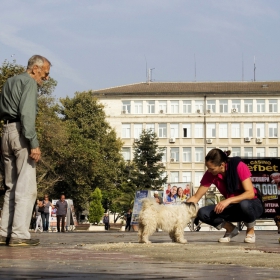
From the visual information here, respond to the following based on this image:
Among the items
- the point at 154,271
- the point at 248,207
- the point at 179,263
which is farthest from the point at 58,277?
the point at 248,207

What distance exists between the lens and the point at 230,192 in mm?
11828

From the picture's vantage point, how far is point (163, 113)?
136 m

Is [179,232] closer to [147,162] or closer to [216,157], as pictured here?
[216,157]

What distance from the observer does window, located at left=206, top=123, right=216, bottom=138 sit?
442ft

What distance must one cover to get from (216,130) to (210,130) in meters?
1.04

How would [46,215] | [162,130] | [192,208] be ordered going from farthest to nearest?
[162,130] → [46,215] → [192,208]

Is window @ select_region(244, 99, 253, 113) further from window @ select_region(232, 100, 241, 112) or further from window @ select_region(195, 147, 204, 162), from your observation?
window @ select_region(195, 147, 204, 162)

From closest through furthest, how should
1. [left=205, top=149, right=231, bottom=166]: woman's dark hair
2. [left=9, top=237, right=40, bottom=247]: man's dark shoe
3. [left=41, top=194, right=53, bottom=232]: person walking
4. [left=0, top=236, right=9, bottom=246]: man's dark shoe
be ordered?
[left=9, top=237, right=40, bottom=247]: man's dark shoe < [left=0, top=236, right=9, bottom=246]: man's dark shoe < [left=205, top=149, right=231, bottom=166]: woman's dark hair < [left=41, top=194, right=53, bottom=232]: person walking

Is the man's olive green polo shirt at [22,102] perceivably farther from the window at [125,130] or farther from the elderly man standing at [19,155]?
the window at [125,130]

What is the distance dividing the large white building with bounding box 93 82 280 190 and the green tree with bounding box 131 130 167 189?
31.8 metres

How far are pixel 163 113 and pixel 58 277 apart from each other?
130170 mm

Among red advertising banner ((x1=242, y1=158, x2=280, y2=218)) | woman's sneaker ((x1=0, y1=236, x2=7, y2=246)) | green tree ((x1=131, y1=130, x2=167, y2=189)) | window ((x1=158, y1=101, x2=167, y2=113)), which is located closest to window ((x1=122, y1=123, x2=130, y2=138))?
window ((x1=158, y1=101, x2=167, y2=113))

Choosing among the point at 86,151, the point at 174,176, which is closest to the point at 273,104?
the point at 174,176

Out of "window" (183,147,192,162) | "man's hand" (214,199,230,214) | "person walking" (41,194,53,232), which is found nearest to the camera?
"man's hand" (214,199,230,214)
